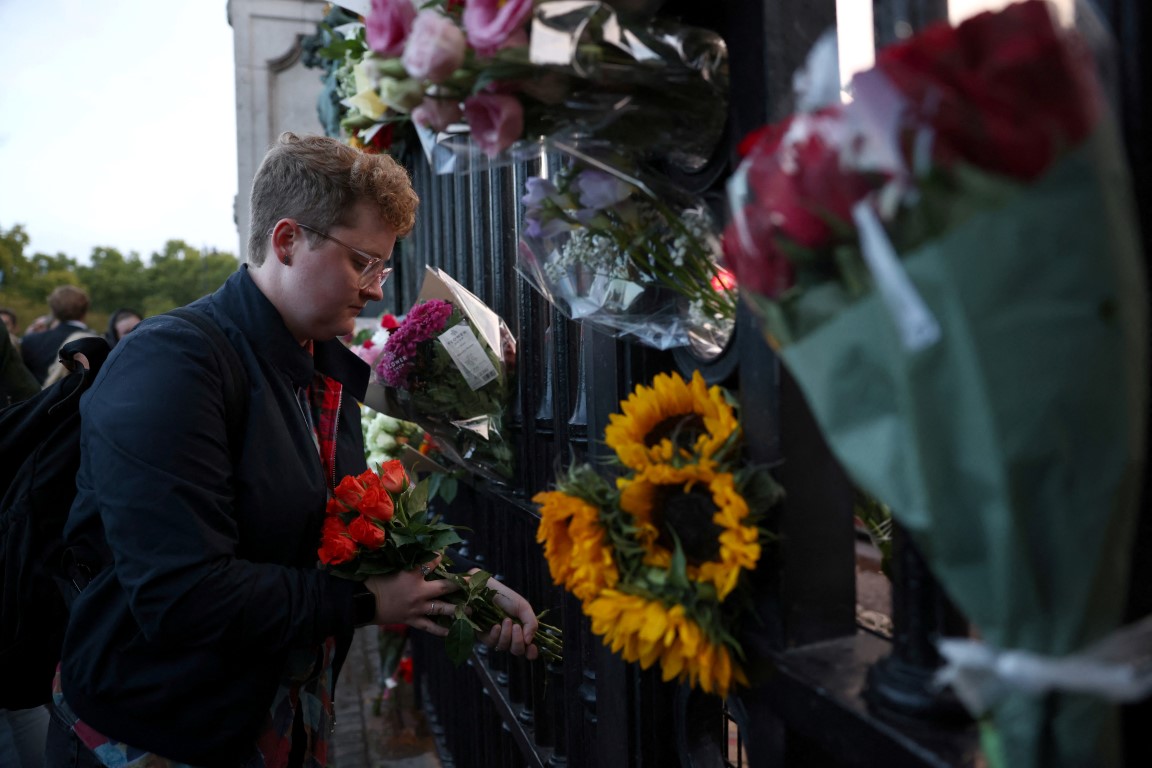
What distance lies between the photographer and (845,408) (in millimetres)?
769

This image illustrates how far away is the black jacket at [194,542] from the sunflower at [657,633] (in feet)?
2.99

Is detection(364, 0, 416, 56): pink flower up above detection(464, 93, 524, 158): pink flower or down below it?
above

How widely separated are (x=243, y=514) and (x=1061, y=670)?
161 cm

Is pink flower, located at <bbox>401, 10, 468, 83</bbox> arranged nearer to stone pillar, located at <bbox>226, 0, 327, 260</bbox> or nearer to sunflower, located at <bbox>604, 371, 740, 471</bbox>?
sunflower, located at <bbox>604, 371, 740, 471</bbox>

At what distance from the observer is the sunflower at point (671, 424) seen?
4.01 feet

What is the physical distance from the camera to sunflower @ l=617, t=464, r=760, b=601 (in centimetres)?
116

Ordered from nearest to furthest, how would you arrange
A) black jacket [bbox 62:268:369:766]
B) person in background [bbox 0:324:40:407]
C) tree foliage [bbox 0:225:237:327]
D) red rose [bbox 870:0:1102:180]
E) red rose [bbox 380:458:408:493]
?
red rose [bbox 870:0:1102:180] → black jacket [bbox 62:268:369:766] → red rose [bbox 380:458:408:493] → person in background [bbox 0:324:40:407] → tree foliage [bbox 0:225:237:327]

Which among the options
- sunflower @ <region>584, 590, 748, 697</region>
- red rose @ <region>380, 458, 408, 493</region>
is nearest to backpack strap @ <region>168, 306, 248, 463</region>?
red rose @ <region>380, 458, 408, 493</region>

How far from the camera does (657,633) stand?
44.2 inches

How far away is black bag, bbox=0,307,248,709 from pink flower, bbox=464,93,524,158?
112 cm

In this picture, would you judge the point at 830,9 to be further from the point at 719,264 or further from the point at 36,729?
the point at 36,729

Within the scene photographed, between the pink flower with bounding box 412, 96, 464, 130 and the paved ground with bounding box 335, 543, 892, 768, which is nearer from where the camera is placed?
the pink flower with bounding box 412, 96, 464, 130

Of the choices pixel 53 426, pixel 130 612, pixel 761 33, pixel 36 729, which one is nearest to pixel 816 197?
pixel 761 33

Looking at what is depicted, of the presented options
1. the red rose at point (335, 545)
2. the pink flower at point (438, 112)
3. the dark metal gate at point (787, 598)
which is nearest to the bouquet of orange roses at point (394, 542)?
the red rose at point (335, 545)
